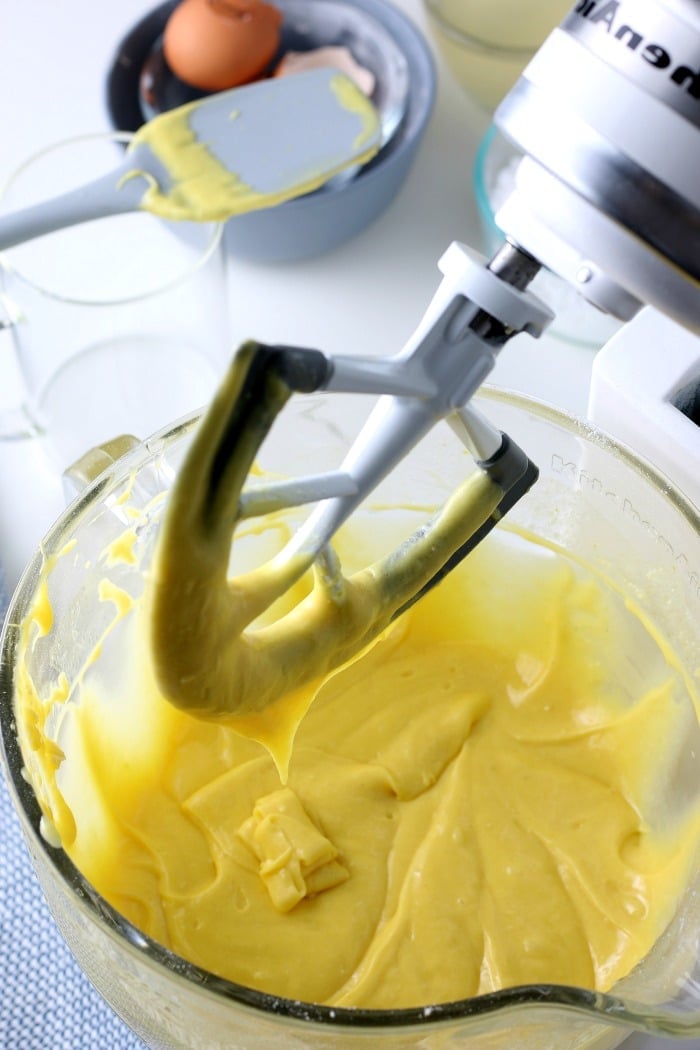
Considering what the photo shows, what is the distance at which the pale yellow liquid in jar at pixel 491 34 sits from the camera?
1010 mm

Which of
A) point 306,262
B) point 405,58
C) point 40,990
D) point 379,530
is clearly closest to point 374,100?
point 405,58

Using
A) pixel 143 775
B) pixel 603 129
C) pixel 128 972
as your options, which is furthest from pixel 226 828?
pixel 603 129

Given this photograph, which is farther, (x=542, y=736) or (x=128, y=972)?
(x=542, y=736)

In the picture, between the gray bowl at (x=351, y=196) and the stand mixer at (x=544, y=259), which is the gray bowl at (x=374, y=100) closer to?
the gray bowl at (x=351, y=196)

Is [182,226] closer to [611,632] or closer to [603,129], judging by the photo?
[611,632]

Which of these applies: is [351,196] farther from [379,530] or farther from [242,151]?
[379,530]

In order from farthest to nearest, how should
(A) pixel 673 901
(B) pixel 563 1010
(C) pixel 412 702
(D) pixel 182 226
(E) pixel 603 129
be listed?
(D) pixel 182 226 < (C) pixel 412 702 < (A) pixel 673 901 < (B) pixel 563 1010 < (E) pixel 603 129

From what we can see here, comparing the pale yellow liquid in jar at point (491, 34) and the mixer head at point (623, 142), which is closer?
the mixer head at point (623, 142)

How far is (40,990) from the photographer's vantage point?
2.40 feet

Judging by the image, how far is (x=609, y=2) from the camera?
437mm

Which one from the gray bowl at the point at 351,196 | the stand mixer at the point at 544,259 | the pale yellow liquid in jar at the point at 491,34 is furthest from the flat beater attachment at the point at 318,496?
the pale yellow liquid in jar at the point at 491,34

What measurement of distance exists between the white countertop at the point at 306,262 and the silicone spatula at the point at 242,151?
0.16 metres

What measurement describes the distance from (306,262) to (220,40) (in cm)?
20

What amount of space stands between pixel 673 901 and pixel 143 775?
0.33 meters
